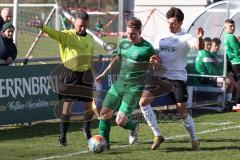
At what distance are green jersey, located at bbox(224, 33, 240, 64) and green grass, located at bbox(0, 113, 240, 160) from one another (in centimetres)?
254

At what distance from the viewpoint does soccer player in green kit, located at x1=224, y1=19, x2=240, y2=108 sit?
16.4 m

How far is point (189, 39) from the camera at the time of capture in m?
10.6

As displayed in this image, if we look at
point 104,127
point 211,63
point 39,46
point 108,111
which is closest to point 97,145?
point 104,127

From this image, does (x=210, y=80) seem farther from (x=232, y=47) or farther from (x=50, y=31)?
(x=50, y=31)

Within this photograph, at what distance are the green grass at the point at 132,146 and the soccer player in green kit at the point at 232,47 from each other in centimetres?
255

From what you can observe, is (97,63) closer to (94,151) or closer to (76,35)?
(76,35)

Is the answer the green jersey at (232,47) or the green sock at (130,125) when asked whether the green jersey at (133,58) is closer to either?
the green sock at (130,125)

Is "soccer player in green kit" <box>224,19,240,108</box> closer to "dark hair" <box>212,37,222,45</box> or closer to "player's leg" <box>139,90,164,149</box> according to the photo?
"dark hair" <box>212,37,222,45</box>

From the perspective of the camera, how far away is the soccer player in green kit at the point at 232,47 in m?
16.4

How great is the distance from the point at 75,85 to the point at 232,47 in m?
6.41

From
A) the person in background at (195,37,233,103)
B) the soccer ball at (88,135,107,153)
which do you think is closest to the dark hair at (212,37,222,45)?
the person in background at (195,37,233,103)

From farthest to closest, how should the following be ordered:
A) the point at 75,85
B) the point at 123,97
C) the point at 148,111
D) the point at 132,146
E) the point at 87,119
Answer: the point at 87,119, the point at 75,85, the point at 132,146, the point at 148,111, the point at 123,97

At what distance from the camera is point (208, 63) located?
660 inches

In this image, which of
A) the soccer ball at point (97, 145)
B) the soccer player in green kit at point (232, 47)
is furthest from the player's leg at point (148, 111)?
the soccer player in green kit at point (232, 47)
